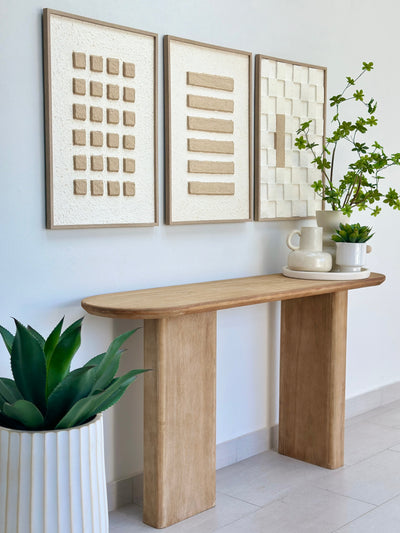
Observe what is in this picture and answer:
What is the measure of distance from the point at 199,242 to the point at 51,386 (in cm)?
107

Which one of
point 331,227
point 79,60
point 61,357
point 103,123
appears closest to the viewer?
point 61,357

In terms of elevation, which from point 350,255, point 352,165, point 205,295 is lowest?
point 205,295

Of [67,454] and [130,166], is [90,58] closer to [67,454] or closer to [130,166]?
[130,166]

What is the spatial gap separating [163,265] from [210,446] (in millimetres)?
674

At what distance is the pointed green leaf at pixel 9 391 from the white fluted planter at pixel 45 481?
0.34 ft

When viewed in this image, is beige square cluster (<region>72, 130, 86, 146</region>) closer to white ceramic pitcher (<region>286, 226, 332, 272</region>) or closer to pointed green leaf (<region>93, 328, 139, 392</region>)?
pointed green leaf (<region>93, 328, 139, 392</region>)

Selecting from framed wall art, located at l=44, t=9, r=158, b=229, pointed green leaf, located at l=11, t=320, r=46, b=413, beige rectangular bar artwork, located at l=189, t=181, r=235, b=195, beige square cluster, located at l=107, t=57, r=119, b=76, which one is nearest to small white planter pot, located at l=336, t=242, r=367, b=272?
beige rectangular bar artwork, located at l=189, t=181, r=235, b=195

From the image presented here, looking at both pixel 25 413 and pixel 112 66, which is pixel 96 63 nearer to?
pixel 112 66

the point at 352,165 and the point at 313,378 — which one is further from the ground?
the point at 352,165

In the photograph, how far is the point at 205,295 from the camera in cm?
239

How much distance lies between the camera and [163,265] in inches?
104

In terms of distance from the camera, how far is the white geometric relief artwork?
2941 millimetres

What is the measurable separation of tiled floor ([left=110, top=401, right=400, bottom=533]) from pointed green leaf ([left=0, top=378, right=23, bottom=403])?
2.43 feet

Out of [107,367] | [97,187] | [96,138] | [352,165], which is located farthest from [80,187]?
[352,165]
